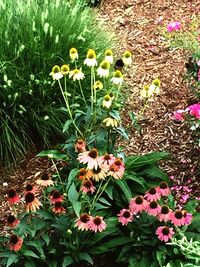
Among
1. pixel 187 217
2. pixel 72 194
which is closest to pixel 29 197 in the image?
pixel 72 194

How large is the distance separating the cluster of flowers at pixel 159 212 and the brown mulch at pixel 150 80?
2.35 ft

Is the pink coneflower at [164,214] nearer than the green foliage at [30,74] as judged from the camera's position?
Yes

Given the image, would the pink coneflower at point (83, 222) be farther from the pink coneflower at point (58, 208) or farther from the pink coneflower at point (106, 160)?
the pink coneflower at point (106, 160)

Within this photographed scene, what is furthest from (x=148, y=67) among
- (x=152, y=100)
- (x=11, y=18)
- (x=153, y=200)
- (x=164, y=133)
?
(x=153, y=200)

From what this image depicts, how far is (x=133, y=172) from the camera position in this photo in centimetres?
401

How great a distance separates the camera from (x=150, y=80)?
521 cm

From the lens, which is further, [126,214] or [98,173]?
[126,214]

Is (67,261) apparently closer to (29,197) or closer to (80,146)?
(29,197)

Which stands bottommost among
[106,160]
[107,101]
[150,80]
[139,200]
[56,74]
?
[150,80]

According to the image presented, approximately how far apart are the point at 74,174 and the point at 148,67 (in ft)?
6.32

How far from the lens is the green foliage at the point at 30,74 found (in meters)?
4.48

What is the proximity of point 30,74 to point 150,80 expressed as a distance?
1120 mm

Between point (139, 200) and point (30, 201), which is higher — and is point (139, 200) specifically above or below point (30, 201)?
below

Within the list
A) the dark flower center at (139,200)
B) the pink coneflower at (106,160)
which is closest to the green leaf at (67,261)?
the dark flower center at (139,200)
